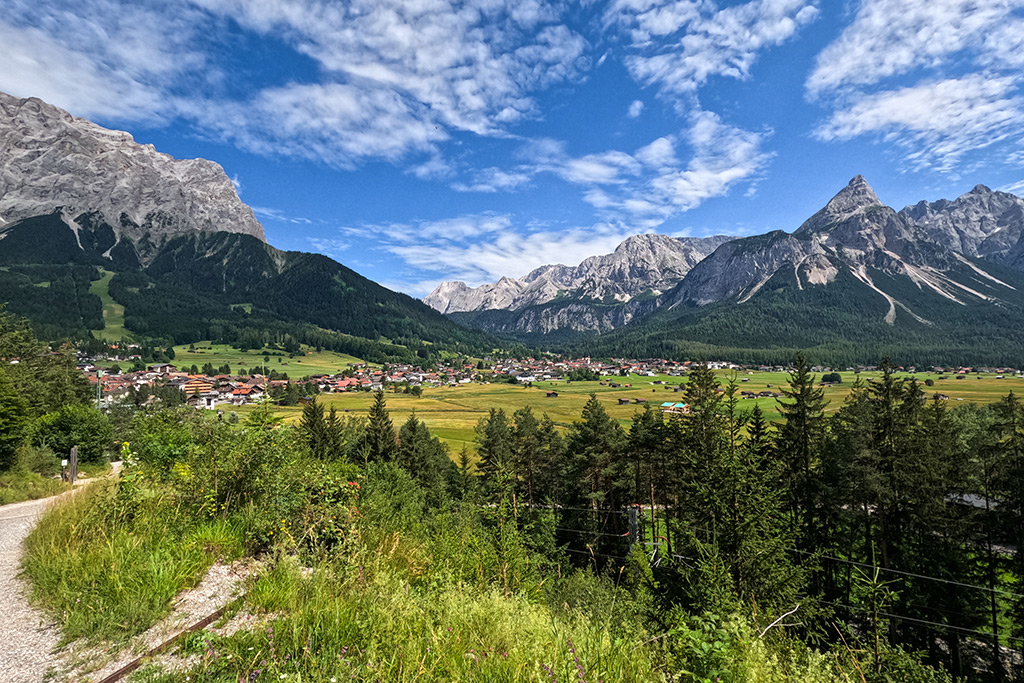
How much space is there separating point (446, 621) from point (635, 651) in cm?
197

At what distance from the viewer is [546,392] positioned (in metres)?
160

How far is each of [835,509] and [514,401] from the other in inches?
4418

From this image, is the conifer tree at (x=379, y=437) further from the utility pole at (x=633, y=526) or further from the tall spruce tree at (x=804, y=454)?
the utility pole at (x=633, y=526)

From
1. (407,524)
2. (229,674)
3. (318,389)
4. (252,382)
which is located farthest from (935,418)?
(252,382)

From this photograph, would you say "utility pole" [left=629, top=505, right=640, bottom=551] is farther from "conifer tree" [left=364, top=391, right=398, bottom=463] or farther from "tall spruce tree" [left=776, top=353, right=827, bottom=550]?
"conifer tree" [left=364, top=391, right=398, bottom=463]

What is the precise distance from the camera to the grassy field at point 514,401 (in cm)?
9725

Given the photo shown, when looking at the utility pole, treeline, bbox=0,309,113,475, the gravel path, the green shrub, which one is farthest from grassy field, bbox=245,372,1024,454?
the gravel path

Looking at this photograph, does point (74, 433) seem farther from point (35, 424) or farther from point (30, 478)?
point (30, 478)

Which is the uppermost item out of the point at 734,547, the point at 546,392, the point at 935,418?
the point at 935,418

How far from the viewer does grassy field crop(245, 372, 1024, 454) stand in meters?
97.2

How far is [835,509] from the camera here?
2722cm

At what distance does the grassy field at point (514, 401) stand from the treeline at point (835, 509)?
47067mm

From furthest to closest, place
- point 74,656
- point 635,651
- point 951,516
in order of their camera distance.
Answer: point 951,516 < point 635,651 < point 74,656

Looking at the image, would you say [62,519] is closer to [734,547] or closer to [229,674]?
[229,674]
